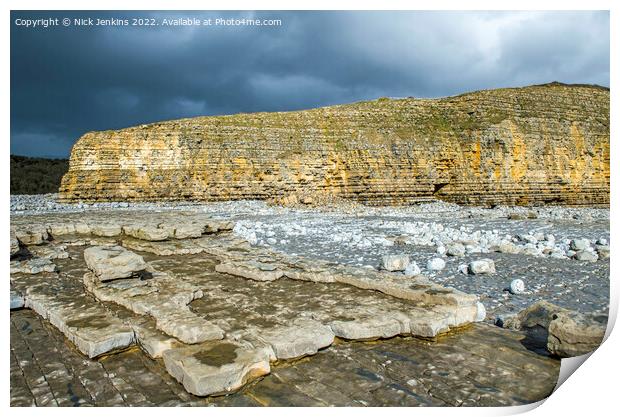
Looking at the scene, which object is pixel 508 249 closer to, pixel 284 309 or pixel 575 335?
pixel 575 335

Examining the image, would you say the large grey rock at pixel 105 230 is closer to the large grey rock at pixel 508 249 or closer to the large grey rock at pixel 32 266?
the large grey rock at pixel 32 266

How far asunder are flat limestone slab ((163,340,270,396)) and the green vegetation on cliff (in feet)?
131

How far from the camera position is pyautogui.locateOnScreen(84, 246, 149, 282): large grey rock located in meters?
4.79

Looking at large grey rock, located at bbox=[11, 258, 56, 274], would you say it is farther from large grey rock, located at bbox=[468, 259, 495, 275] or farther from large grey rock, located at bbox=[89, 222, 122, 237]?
large grey rock, located at bbox=[468, 259, 495, 275]

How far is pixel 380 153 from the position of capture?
26.5 meters

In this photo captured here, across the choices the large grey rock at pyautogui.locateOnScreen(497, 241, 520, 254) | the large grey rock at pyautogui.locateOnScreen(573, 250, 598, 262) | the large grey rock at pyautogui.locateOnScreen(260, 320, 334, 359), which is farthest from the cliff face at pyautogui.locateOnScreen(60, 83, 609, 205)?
the large grey rock at pyautogui.locateOnScreen(260, 320, 334, 359)

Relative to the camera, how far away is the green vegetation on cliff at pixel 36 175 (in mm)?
37844

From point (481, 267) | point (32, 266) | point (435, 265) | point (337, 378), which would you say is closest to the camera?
point (337, 378)

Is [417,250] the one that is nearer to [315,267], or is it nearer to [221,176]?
[315,267]

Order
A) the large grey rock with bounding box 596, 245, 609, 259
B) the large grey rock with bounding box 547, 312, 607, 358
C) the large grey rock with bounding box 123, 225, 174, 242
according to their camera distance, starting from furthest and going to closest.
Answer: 1. the large grey rock with bounding box 123, 225, 174, 242
2. the large grey rock with bounding box 596, 245, 609, 259
3. the large grey rock with bounding box 547, 312, 607, 358

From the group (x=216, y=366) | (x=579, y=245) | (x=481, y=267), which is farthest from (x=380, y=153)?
(x=216, y=366)

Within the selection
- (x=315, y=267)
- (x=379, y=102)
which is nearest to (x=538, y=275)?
(x=315, y=267)

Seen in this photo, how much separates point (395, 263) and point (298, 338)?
364cm
